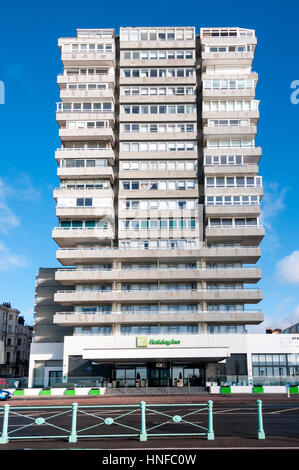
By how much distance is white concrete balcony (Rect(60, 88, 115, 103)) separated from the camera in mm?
71188

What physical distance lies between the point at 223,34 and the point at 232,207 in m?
28.9

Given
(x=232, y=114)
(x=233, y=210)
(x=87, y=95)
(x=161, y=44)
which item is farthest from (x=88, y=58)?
(x=233, y=210)

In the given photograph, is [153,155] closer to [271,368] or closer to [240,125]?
[240,125]

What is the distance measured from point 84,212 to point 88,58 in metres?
24.5

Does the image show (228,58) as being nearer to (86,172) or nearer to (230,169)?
(230,169)

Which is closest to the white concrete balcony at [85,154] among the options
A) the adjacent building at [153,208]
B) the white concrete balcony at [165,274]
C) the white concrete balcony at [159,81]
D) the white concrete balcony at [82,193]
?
the adjacent building at [153,208]

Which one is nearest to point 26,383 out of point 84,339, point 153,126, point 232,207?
point 84,339

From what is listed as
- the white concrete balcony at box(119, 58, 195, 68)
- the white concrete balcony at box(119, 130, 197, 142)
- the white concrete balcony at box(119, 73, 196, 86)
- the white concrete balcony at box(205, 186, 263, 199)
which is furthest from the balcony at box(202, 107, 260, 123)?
the white concrete balcony at box(205, 186, 263, 199)

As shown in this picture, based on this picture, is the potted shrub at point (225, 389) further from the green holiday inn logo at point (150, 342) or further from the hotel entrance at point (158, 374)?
the hotel entrance at point (158, 374)

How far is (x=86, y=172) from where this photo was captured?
69188 mm

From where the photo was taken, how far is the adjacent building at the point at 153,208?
6378 centimetres

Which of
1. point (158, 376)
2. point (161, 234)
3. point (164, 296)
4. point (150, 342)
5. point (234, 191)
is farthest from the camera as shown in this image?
point (234, 191)

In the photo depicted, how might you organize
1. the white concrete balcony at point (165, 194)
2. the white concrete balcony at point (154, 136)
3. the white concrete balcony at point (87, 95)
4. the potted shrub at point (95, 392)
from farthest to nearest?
the white concrete balcony at point (154, 136) < the white concrete balcony at point (87, 95) < the white concrete balcony at point (165, 194) < the potted shrub at point (95, 392)

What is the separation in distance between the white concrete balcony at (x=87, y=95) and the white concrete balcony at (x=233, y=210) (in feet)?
75.2
